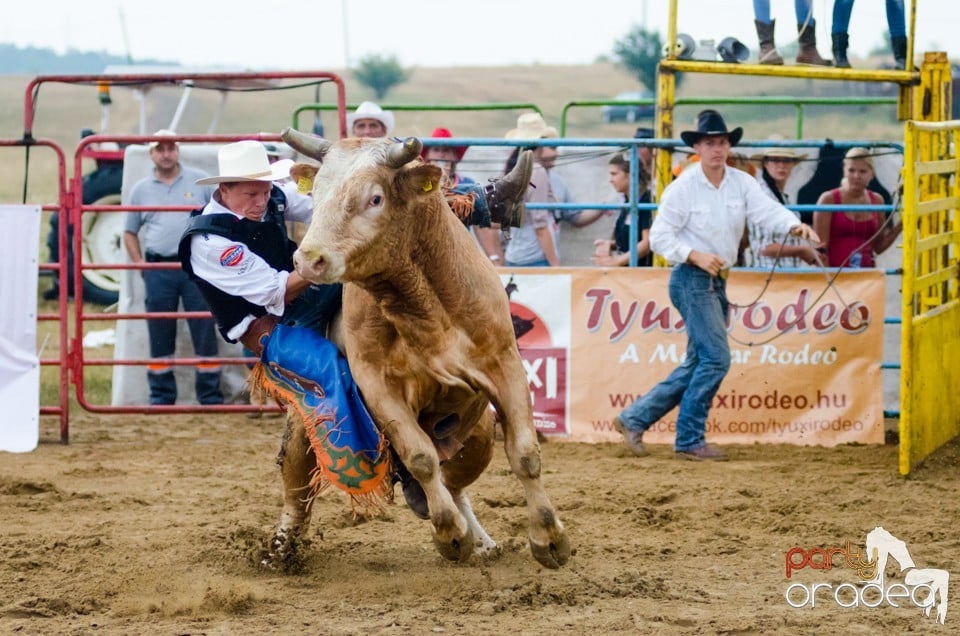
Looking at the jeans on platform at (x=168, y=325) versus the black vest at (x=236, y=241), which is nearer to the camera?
the black vest at (x=236, y=241)

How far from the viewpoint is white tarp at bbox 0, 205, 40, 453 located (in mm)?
8438

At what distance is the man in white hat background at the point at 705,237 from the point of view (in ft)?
25.3

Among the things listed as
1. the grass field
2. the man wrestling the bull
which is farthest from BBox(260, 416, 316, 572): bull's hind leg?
the grass field

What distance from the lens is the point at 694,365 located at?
7.90m

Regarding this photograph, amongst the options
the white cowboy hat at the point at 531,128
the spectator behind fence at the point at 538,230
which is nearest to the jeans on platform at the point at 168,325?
the spectator behind fence at the point at 538,230

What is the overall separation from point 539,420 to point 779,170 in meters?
2.58

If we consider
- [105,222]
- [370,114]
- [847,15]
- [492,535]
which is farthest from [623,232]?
[105,222]

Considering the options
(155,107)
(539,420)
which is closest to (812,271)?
(539,420)

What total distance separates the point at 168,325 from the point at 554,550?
5298mm

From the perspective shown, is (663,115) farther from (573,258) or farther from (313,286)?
(313,286)

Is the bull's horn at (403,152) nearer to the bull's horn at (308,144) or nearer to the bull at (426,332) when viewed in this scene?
the bull at (426,332)

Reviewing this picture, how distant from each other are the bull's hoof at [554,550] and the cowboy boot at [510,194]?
149cm

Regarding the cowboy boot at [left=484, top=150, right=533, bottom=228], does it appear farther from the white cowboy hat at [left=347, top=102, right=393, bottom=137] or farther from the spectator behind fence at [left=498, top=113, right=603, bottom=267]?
the white cowboy hat at [left=347, top=102, right=393, bottom=137]

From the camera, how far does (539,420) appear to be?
341 inches
